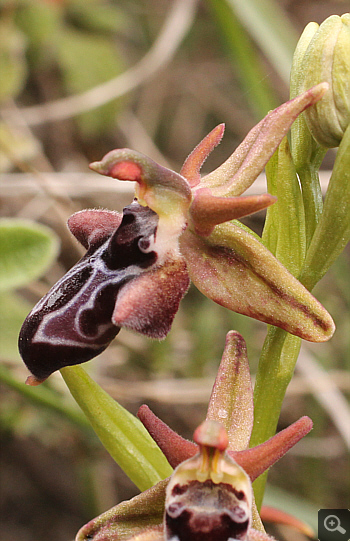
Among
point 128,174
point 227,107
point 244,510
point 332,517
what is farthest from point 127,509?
point 227,107

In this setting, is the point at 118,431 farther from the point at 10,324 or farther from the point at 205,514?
the point at 10,324

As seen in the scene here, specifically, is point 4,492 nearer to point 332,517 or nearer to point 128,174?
point 332,517

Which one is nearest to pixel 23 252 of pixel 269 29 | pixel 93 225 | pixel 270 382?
pixel 93 225

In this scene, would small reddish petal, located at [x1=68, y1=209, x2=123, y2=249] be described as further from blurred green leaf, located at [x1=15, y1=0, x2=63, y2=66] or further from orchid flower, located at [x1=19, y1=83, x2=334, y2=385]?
blurred green leaf, located at [x1=15, y1=0, x2=63, y2=66]

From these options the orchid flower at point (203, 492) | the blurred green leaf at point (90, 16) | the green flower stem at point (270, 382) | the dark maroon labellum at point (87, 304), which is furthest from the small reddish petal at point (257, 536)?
the blurred green leaf at point (90, 16)

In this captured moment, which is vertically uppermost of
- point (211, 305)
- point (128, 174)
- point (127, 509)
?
point (128, 174)

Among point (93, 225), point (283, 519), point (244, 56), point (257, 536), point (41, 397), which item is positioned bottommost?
point (283, 519)

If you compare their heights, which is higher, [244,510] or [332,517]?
[244,510]
